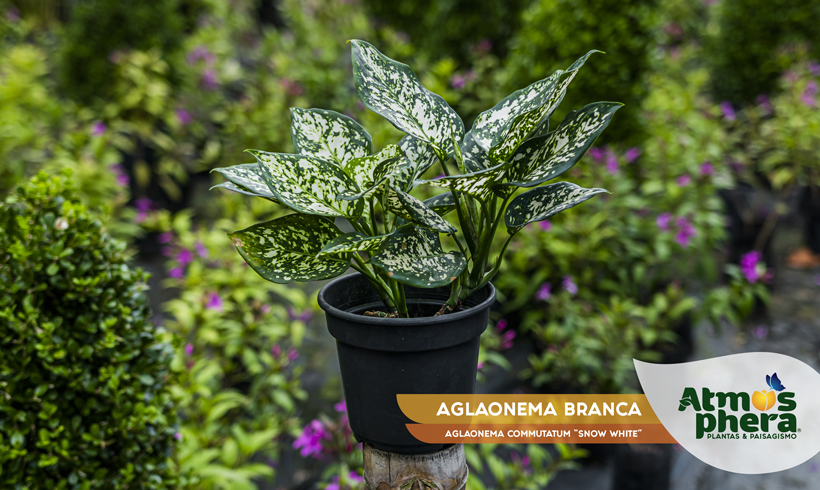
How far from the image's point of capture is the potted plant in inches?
27.8

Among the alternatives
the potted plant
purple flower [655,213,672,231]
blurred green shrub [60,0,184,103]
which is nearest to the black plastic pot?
the potted plant

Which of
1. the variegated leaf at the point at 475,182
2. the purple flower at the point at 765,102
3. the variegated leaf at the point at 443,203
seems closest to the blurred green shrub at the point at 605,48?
the purple flower at the point at 765,102

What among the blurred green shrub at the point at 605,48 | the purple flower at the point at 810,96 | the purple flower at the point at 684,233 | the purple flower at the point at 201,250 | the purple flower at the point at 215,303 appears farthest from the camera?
the purple flower at the point at 810,96

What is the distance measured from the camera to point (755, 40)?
398 cm

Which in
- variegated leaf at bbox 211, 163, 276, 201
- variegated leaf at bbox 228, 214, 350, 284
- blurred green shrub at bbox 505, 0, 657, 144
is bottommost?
blurred green shrub at bbox 505, 0, 657, 144

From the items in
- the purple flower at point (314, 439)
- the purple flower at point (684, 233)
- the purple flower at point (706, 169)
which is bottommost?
the purple flower at point (314, 439)

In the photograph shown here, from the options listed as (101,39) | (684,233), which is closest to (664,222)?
(684,233)

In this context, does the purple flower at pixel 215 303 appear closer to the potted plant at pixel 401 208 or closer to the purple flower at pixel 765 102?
the potted plant at pixel 401 208

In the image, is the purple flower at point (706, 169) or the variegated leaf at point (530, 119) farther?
the purple flower at point (706, 169)

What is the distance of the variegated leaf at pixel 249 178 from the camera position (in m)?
0.69

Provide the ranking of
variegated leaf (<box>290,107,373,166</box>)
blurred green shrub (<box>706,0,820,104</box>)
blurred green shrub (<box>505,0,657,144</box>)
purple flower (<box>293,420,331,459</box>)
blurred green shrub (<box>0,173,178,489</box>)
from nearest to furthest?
1. variegated leaf (<box>290,107,373,166</box>)
2. blurred green shrub (<box>0,173,178,489</box>)
3. purple flower (<box>293,420,331,459</box>)
4. blurred green shrub (<box>505,0,657,144</box>)
5. blurred green shrub (<box>706,0,820,104</box>)

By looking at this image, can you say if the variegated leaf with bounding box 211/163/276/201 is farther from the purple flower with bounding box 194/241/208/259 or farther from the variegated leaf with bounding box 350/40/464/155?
the purple flower with bounding box 194/241/208/259

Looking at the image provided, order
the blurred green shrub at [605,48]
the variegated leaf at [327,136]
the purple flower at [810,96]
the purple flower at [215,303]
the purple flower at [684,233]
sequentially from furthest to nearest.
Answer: the purple flower at [810,96], the blurred green shrub at [605,48], the purple flower at [684,233], the purple flower at [215,303], the variegated leaf at [327,136]

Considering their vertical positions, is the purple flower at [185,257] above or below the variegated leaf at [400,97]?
below
